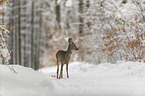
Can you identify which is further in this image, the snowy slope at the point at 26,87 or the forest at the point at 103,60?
the forest at the point at 103,60

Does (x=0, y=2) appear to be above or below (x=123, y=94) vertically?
above

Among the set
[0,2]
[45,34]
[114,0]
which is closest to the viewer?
[0,2]

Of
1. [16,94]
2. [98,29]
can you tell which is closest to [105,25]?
[98,29]

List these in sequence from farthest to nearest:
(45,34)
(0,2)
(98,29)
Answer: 1. (45,34)
2. (98,29)
3. (0,2)

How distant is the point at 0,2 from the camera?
32.0 ft

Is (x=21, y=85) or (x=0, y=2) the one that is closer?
(x=21, y=85)

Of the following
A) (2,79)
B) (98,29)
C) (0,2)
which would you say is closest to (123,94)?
(2,79)

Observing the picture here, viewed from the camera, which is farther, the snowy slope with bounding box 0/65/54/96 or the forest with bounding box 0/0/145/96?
the forest with bounding box 0/0/145/96

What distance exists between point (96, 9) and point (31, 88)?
28.1 ft

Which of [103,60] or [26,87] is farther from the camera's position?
[103,60]

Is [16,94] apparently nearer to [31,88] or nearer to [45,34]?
[31,88]

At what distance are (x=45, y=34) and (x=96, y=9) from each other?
3212 centimetres

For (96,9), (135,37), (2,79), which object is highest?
(96,9)

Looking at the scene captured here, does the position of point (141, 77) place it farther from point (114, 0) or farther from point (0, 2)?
point (0, 2)
